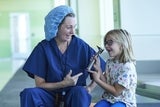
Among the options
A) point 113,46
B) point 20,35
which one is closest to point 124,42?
point 113,46

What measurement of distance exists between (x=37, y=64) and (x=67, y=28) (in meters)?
0.34

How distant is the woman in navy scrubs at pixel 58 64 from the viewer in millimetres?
2350

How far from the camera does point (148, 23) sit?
4.95 metres

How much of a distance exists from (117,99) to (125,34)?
1.46 ft

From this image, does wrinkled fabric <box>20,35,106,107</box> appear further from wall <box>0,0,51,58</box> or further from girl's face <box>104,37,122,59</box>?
wall <box>0,0,51,58</box>

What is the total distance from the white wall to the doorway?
1049 cm

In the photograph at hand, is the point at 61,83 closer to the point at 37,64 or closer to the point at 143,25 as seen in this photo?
the point at 37,64

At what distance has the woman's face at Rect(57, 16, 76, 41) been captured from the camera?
240 cm

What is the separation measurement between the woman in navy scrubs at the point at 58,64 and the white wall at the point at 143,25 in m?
2.51

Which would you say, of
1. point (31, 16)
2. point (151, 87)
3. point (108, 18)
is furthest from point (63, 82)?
point (31, 16)

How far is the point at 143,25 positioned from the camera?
4.96 m

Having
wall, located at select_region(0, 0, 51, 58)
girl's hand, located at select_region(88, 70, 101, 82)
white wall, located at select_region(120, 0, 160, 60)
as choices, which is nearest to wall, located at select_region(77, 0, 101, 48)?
white wall, located at select_region(120, 0, 160, 60)

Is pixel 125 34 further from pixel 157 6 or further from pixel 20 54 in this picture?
pixel 20 54

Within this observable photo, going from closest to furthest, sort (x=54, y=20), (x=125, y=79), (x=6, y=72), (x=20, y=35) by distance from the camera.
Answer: (x=125, y=79)
(x=54, y=20)
(x=6, y=72)
(x=20, y=35)
